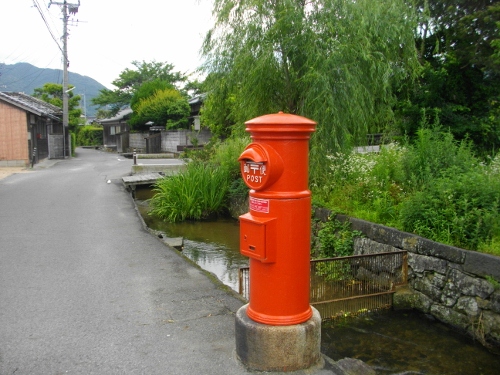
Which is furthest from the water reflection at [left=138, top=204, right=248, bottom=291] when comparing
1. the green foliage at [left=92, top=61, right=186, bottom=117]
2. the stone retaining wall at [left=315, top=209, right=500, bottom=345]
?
the green foliage at [left=92, top=61, right=186, bottom=117]

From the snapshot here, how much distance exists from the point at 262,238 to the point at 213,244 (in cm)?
700

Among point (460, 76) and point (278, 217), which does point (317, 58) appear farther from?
point (460, 76)

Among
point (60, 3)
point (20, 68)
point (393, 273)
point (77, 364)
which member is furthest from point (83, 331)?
point (20, 68)

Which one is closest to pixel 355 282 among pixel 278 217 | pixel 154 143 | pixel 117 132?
pixel 278 217

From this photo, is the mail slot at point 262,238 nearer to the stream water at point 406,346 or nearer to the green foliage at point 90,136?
the stream water at point 406,346

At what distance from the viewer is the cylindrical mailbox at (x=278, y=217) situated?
3.53m

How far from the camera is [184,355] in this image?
13.0 ft

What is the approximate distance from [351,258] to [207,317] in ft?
7.68

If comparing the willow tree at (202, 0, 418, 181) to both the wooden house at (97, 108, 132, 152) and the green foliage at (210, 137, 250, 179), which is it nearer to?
the green foliage at (210, 137, 250, 179)

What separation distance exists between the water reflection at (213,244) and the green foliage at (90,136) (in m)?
47.6

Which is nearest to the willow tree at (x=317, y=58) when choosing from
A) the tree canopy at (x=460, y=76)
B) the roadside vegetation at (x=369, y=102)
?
the roadside vegetation at (x=369, y=102)

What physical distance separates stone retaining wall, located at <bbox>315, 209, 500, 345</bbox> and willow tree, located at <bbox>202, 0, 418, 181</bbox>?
10.5 feet

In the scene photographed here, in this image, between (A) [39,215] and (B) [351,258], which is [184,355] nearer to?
(B) [351,258]

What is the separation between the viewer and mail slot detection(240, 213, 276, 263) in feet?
11.6
